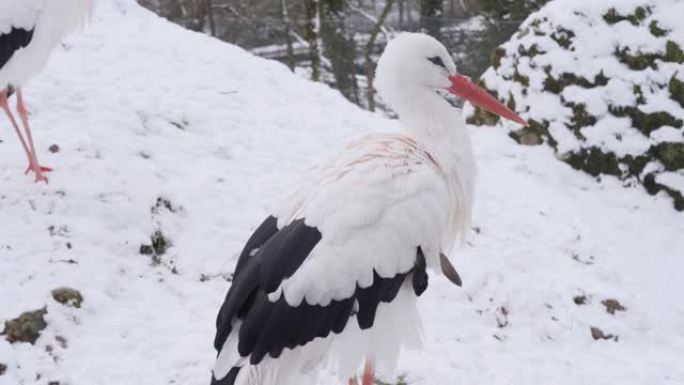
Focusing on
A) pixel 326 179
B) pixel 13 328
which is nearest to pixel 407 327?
pixel 326 179

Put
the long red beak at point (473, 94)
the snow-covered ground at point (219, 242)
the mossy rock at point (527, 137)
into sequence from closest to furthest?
the long red beak at point (473, 94)
the snow-covered ground at point (219, 242)
the mossy rock at point (527, 137)

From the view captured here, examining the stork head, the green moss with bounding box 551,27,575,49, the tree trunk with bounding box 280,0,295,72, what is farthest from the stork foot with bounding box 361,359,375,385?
the tree trunk with bounding box 280,0,295,72

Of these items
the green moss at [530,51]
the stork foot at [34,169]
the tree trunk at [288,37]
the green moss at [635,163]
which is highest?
the green moss at [530,51]

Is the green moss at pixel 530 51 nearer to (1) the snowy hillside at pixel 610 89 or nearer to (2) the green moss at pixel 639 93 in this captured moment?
(1) the snowy hillside at pixel 610 89

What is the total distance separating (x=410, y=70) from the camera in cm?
341

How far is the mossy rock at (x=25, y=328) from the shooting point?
145 inches

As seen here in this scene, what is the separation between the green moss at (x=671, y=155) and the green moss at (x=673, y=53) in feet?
2.54

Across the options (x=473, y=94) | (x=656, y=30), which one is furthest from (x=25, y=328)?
(x=656, y=30)

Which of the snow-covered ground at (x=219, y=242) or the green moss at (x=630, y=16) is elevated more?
the green moss at (x=630, y=16)

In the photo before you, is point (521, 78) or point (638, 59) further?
point (521, 78)

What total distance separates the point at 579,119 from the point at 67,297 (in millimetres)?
4388

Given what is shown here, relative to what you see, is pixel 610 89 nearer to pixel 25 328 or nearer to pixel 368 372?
pixel 368 372

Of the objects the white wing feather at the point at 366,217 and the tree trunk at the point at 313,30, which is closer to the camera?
the white wing feather at the point at 366,217

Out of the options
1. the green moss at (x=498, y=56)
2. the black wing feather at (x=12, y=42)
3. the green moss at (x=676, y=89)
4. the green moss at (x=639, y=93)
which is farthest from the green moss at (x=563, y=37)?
the black wing feather at (x=12, y=42)
